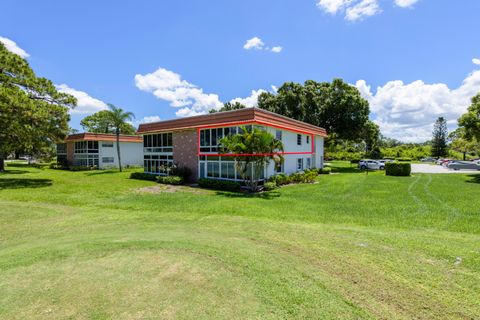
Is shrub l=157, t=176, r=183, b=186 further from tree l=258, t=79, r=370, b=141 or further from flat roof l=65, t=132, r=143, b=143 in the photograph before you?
tree l=258, t=79, r=370, b=141

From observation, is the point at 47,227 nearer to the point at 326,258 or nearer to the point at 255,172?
the point at 326,258

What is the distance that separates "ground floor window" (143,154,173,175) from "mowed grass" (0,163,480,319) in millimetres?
14896

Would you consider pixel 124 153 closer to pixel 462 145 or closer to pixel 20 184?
pixel 20 184

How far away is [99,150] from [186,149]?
71.9 feet

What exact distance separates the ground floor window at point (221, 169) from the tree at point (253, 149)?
533 mm

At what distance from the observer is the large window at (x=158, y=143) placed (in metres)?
26.2

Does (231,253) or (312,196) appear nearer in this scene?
(231,253)

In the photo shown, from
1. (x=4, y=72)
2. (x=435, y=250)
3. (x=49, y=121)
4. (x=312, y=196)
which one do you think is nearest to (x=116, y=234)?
(x=435, y=250)

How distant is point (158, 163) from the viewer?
27.5 m

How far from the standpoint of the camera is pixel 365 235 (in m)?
7.64

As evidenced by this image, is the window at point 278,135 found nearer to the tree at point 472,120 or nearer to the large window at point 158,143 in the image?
the large window at point 158,143

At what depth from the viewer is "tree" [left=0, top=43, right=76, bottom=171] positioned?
18922 mm

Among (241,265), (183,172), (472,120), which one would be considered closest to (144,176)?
(183,172)

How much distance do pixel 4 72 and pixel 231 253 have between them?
2657cm
